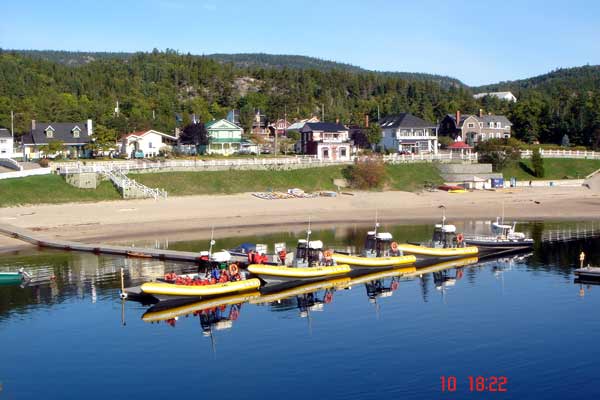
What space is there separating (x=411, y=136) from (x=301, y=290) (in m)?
75.4

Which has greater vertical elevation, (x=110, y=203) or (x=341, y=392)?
(x=110, y=203)

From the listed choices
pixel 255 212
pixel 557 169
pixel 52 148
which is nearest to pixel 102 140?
pixel 52 148

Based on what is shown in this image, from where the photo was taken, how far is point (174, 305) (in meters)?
44.1

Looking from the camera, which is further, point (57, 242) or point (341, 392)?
point (57, 242)

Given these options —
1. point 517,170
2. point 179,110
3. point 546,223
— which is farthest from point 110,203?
point 179,110

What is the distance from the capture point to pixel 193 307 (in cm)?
4397

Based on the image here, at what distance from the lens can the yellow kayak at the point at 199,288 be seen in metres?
43.3

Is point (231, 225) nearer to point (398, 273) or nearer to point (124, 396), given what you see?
point (398, 273)

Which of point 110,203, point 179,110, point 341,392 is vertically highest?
point 179,110

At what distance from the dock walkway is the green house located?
160 feet

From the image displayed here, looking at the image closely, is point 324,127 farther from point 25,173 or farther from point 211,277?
point 211,277

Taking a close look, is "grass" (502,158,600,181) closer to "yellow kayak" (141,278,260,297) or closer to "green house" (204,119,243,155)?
"green house" (204,119,243,155)

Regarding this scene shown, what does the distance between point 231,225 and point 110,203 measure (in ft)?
47.5

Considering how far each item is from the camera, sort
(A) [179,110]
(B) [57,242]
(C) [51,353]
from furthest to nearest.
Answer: (A) [179,110] < (B) [57,242] < (C) [51,353]
